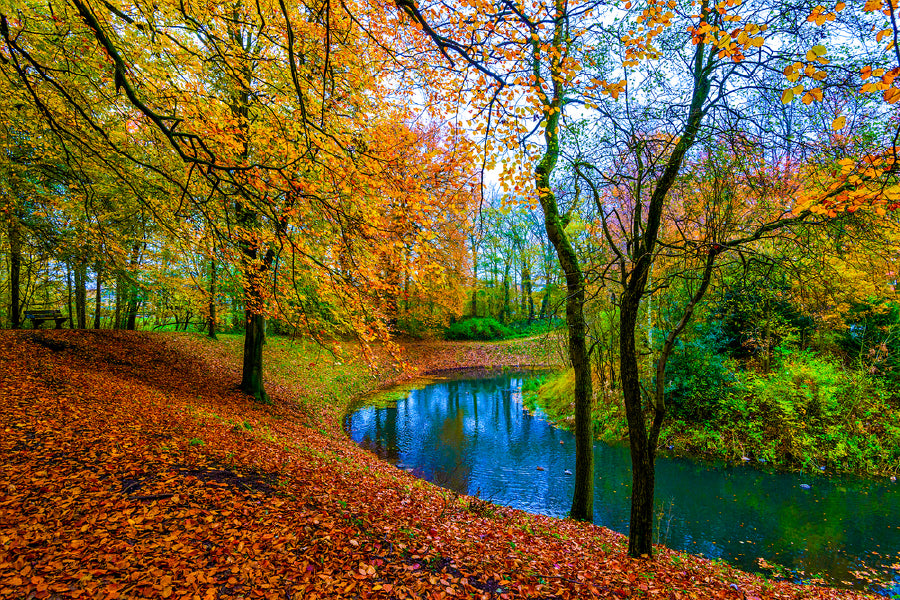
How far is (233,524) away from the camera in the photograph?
3271 mm

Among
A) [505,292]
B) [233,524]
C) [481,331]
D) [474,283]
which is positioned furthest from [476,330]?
[233,524]

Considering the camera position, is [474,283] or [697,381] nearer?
[697,381]

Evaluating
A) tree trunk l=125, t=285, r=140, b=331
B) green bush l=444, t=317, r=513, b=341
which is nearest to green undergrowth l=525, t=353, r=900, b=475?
tree trunk l=125, t=285, r=140, b=331

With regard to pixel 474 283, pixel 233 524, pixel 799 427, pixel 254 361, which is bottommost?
pixel 799 427

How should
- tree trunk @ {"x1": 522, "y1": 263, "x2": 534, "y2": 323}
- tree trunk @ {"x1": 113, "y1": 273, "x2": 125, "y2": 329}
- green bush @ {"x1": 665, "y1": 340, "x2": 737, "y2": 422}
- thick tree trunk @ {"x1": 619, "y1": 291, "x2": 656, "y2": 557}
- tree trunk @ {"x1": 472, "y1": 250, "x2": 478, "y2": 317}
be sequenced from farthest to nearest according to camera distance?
tree trunk @ {"x1": 522, "y1": 263, "x2": 534, "y2": 323} → tree trunk @ {"x1": 472, "y1": 250, "x2": 478, "y2": 317} → green bush @ {"x1": 665, "y1": 340, "x2": 737, "y2": 422} → tree trunk @ {"x1": 113, "y1": 273, "x2": 125, "y2": 329} → thick tree trunk @ {"x1": 619, "y1": 291, "x2": 656, "y2": 557}

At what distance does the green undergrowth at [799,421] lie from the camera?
838cm

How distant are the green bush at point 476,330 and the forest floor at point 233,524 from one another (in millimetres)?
19241

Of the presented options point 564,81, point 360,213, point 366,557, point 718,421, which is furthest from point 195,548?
point 718,421

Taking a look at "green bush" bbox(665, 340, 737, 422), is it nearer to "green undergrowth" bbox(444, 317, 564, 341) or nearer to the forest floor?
the forest floor

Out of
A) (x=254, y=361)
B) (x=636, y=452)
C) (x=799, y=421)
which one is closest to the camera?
(x=636, y=452)

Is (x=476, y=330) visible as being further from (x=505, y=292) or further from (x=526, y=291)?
(x=526, y=291)

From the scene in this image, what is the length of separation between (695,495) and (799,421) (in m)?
3.80

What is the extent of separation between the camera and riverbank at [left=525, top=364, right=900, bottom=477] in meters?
8.35

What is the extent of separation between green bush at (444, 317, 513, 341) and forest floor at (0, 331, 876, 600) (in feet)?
63.1
